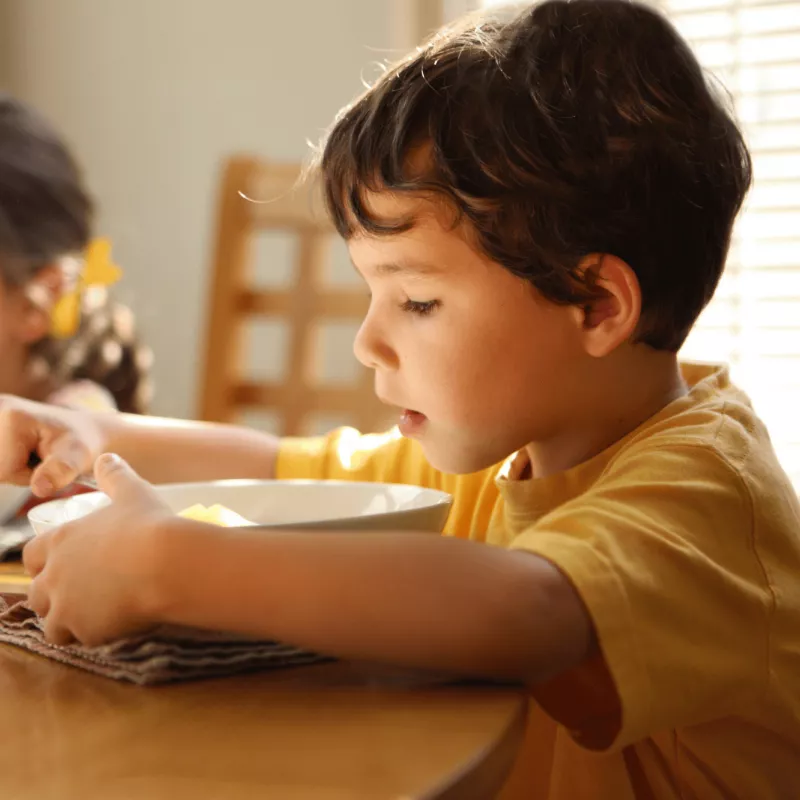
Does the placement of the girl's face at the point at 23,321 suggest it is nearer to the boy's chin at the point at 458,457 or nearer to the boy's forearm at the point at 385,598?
the boy's chin at the point at 458,457

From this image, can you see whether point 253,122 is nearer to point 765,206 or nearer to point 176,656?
point 765,206

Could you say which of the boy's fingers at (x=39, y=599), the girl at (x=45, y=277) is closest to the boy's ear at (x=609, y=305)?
the boy's fingers at (x=39, y=599)

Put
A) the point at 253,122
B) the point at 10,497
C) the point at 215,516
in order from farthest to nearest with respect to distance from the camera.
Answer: the point at 253,122
the point at 10,497
the point at 215,516

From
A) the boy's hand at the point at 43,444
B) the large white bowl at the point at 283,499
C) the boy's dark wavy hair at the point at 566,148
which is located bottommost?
the boy's hand at the point at 43,444

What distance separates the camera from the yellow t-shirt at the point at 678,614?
0.56 m

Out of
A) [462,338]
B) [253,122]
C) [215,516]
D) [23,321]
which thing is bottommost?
[23,321]

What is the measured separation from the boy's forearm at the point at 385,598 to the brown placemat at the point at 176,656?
21 millimetres

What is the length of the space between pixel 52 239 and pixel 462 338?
1086mm

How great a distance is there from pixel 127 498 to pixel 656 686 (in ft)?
0.97

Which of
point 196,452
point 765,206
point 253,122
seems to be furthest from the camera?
point 253,122

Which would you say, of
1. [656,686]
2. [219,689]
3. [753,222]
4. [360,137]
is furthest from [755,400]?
[219,689]

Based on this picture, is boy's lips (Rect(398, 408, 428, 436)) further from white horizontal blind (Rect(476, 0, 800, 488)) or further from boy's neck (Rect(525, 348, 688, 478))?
white horizontal blind (Rect(476, 0, 800, 488))

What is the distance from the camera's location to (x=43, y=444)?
0.95 meters

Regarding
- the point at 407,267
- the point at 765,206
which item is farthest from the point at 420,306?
the point at 765,206
